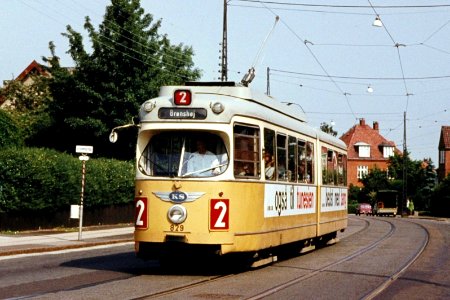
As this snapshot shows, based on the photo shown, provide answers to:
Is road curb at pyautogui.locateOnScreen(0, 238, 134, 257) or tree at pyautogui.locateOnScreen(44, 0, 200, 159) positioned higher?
tree at pyautogui.locateOnScreen(44, 0, 200, 159)

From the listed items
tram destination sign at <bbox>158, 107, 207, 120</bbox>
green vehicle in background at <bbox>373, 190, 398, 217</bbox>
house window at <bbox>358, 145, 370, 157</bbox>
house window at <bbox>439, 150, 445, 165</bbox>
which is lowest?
tram destination sign at <bbox>158, 107, 207, 120</bbox>

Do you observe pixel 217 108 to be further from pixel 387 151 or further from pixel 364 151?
pixel 387 151

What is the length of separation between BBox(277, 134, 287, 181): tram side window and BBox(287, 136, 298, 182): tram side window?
16.4 inches

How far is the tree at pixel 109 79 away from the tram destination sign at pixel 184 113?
2551 cm

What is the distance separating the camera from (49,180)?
29531mm

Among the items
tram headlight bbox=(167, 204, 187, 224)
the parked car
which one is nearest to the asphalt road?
tram headlight bbox=(167, 204, 187, 224)

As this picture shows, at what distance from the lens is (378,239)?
93.4ft

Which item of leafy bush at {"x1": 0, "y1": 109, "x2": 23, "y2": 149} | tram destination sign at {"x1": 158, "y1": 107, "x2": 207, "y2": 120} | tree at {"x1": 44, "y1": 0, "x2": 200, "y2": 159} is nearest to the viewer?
tram destination sign at {"x1": 158, "y1": 107, "x2": 207, "y2": 120}

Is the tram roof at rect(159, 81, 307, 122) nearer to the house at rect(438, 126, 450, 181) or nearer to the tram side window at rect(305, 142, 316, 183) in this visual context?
the tram side window at rect(305, 142, 316, 183)

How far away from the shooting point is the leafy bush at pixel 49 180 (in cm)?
2797

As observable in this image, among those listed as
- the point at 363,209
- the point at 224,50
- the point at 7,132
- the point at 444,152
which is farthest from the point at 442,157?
the point at 7,132

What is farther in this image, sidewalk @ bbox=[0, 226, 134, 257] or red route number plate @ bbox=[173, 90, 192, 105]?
sidewalk @ bbox=[0, 226, 134, 257]

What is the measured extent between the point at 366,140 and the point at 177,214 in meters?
99.1

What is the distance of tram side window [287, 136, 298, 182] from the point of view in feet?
58.8
